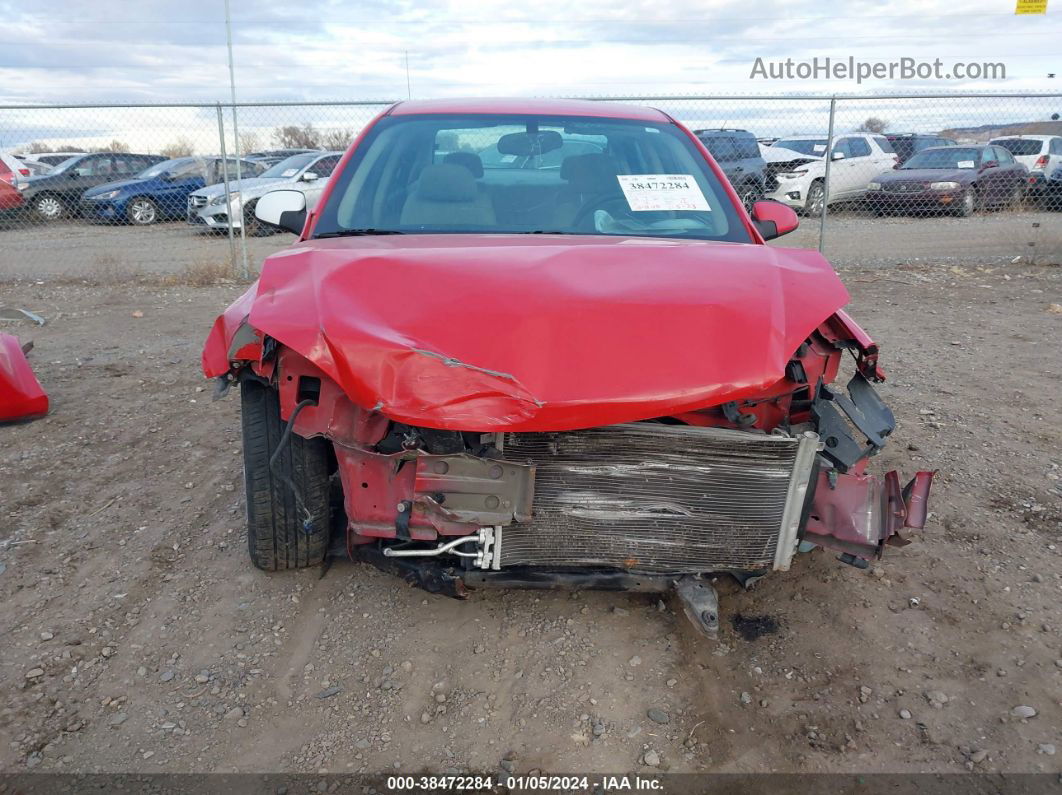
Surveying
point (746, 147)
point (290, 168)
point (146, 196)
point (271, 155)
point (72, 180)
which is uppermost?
point (746, 147)

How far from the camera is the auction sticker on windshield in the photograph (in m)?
3.24

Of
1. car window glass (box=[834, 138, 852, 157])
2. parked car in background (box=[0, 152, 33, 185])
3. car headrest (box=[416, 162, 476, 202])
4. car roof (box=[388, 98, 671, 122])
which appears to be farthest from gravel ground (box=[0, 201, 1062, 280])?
car headrest (box=[416, 162, 476, 202])

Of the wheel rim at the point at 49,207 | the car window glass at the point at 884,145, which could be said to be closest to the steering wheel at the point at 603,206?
the car window glass at the point at 884,145

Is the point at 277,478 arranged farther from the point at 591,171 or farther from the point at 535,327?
the point at 591,171

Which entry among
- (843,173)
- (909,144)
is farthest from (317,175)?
(909,144)

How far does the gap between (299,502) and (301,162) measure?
12382 mm

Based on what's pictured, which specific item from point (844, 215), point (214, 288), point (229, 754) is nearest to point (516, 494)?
point (229, 754)

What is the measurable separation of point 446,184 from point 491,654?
1863mm

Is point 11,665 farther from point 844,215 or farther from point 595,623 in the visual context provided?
point 844,215

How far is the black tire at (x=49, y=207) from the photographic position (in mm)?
14633

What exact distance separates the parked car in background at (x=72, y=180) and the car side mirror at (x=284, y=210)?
1326cm

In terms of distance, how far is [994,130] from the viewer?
1208 cm

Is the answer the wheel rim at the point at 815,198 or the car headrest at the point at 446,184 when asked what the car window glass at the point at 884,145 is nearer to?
the wheel rim at the point at 815,198

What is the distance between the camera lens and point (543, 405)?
2.00 meters
